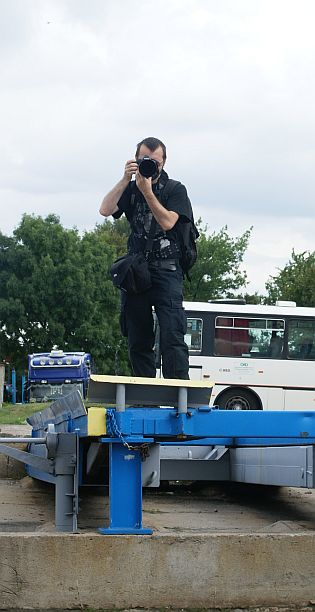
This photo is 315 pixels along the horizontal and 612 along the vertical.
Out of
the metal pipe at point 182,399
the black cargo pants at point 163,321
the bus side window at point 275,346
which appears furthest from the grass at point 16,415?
the metal pipe at point 182,399

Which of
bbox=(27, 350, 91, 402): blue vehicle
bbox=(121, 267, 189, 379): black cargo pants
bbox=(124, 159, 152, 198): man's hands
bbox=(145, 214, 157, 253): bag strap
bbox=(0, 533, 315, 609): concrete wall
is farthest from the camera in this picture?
bbox=(27, 350, 91, 402): blue vehicle

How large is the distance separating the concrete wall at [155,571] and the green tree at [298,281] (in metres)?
41.5

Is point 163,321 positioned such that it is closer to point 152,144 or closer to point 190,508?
point 152,144

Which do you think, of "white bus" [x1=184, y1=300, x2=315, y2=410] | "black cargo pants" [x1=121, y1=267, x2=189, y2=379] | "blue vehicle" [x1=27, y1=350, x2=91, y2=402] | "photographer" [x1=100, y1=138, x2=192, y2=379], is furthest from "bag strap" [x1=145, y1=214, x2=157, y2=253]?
"blue vehicle" [x1=27, y1=350, x2=91, y2=402]

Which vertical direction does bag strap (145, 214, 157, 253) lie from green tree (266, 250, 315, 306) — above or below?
below

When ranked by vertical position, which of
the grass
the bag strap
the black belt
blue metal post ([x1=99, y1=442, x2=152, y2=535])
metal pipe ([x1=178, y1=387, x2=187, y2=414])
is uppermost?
the bag strap

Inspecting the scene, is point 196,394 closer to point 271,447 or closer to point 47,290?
point 271,447

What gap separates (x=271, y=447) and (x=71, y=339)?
4587 centimetres

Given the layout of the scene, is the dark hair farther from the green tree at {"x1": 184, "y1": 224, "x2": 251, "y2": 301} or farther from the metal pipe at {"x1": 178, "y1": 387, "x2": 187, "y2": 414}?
the green tree at {"x1": 184, "y1": 224, "x2": 251, "y2": 301}

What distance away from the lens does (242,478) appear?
685cm

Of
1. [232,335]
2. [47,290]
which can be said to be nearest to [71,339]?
[47,290]

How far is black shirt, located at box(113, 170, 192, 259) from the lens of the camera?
5.73 metres

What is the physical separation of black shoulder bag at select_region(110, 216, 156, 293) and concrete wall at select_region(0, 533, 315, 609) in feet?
5.31

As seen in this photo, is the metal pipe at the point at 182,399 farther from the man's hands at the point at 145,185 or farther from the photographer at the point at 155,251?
the man's hands at the point at 145,185
